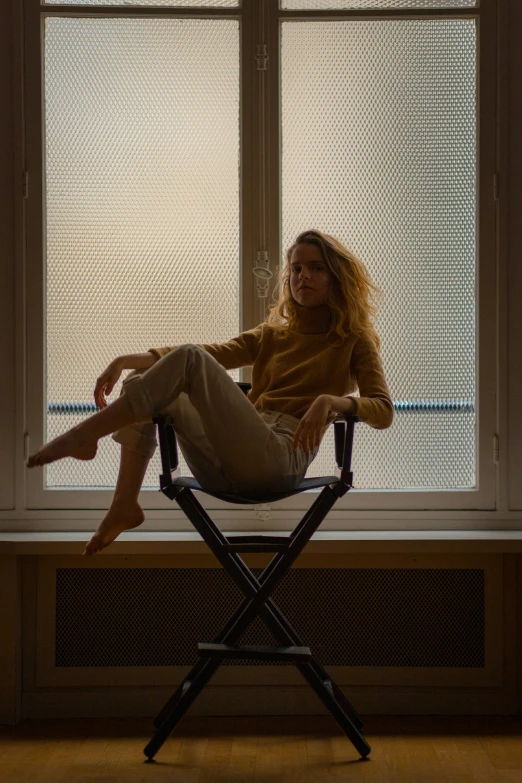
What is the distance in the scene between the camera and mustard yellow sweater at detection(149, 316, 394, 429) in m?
2.54

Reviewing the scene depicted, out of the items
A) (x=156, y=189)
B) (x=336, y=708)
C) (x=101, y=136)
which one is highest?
(x=101, y=136)

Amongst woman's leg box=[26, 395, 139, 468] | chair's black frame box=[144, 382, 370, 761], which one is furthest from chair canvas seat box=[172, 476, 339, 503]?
woman's leg box=[26, 395, 139, 468]

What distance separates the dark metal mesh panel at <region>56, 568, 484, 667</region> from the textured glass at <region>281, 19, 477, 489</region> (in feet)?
1.15

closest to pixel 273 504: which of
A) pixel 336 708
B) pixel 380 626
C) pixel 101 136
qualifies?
pixel 380 626

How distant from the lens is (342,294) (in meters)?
2.68

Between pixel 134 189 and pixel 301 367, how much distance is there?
926 millimetres

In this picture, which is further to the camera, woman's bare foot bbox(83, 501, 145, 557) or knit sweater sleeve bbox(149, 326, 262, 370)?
knit sweater sleeve bbox(149, 326, 262, 370)

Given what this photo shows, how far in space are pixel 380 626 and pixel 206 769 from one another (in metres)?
0.80

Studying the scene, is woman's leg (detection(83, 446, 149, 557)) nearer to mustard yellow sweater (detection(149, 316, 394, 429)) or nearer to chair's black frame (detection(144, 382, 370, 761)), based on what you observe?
chair's black frame (detection(144, 382, 370, 761))

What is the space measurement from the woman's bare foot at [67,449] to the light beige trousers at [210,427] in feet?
0.51

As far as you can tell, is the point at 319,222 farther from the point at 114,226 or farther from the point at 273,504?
the point at 273,504

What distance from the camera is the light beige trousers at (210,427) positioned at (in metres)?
2.22

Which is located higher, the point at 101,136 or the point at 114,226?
the point at 101,136

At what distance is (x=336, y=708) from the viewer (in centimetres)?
240
